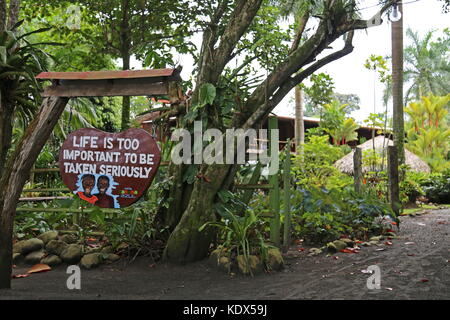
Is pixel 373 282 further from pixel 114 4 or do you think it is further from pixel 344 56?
pixel 114 4

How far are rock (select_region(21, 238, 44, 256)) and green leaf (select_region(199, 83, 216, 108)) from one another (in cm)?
271

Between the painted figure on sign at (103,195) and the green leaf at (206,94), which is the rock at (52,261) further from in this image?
the green leaf at (206,94)

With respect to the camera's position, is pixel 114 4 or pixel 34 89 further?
pixel 114 4

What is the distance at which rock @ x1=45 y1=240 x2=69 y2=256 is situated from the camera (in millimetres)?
5790

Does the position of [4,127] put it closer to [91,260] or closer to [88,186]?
[88,186]

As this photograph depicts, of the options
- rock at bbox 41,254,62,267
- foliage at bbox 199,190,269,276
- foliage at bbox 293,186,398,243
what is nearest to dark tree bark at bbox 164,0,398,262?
foliage at bbox 199,190,269,276

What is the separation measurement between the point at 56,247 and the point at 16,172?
1657 mm

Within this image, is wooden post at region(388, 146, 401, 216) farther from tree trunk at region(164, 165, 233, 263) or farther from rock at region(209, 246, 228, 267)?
rock at region(209, 246, 228, 267)

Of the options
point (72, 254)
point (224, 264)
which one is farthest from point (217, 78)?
point (72, 254)

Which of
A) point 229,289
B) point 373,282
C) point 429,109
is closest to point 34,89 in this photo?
point 229,289

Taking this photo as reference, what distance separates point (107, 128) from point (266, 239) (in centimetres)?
1326

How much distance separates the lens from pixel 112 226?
18.6ft

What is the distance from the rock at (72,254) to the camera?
5602 mm
